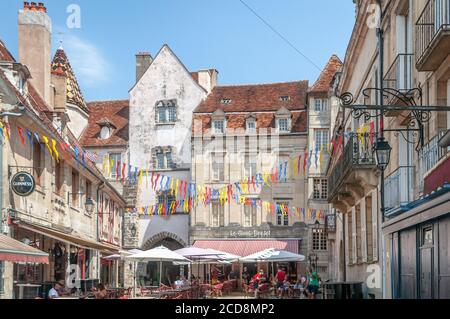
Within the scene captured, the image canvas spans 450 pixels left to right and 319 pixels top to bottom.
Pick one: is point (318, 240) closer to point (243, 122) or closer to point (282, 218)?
point (282, 218)

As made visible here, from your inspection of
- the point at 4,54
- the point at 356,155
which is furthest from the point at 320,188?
the point at 356,155

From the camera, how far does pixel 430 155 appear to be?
11.1 metres

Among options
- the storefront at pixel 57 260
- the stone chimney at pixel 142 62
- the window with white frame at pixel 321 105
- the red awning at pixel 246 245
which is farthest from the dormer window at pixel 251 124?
the storefront at pixel 57 260

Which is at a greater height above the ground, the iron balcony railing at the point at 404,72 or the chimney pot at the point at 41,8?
the chimney pot at the point at 41,8

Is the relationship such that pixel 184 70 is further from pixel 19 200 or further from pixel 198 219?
pixel 19 200

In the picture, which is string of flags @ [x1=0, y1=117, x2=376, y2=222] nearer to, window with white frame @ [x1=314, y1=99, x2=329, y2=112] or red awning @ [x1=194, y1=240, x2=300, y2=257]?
red awning @ [x1=194, y1=240, x2=300, y2=257]

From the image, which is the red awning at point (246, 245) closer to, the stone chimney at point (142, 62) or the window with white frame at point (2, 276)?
the stone chimney at point (142, 62)

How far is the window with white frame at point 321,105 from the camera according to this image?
43000 mm

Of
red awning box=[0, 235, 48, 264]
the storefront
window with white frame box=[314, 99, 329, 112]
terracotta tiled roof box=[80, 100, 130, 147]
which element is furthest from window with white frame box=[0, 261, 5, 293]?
terracotta tiled roof box=[80, 100, 130, 147]

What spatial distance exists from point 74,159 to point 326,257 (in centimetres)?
2309

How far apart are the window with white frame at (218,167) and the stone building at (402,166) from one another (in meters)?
21.5

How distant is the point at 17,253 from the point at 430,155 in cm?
720

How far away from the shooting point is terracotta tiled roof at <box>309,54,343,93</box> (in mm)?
43031
